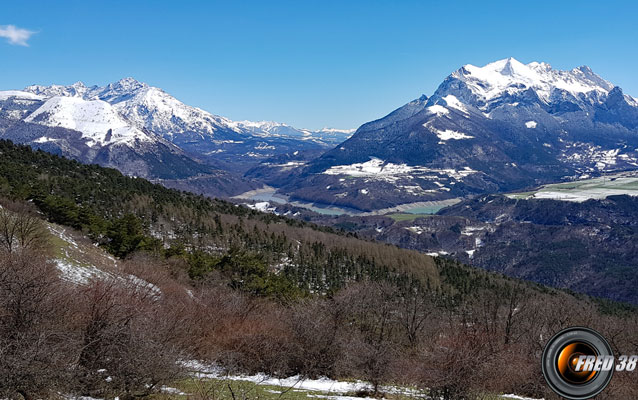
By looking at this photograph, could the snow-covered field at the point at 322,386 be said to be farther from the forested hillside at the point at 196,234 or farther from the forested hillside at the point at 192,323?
the forested hillside at the point at 196,234

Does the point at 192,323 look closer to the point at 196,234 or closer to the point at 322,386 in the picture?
the point at 322,386

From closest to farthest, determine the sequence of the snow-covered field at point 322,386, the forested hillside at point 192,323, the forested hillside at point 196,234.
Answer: the forested hillside at point 192,323
the snow-covered field at point 322,386
the forested hillside at point 196,234

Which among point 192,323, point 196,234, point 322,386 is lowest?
point 322,386

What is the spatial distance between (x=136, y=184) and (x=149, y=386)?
114 metres

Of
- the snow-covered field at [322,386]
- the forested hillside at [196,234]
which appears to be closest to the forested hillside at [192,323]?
the forested hillside at [196,234]

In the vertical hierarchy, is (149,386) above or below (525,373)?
above

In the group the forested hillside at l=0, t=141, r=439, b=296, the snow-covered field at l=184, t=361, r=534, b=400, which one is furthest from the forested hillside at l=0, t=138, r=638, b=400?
the snow-covered field at l=184, t=361, r=534, b=400

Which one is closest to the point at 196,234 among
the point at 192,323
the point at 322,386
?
the point at 192,323

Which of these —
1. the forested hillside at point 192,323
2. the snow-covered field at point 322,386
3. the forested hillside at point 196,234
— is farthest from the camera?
the forested hillside at point 196,234

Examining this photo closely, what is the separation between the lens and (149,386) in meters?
21.7

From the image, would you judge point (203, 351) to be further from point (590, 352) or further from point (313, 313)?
point (590, 352)

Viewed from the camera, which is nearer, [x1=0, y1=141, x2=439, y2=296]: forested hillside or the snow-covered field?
the snow-covered field

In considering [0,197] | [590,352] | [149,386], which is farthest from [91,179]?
[590,352]

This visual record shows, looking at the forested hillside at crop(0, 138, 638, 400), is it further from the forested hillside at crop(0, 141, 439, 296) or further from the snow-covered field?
the snow-covered field
